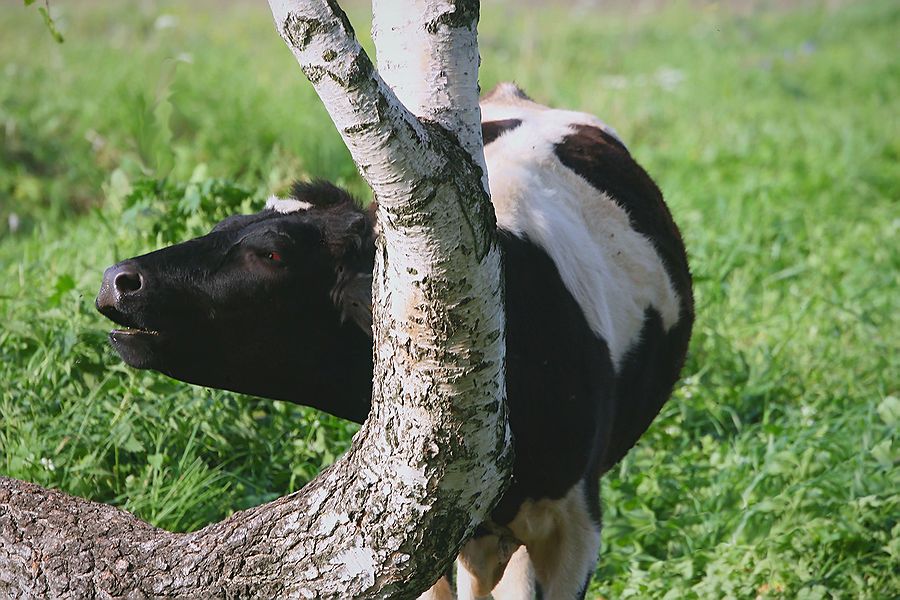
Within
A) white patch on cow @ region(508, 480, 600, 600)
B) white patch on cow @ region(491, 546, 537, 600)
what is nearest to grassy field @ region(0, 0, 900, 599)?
white patch on cow @ region(491, 546, 537, 600)

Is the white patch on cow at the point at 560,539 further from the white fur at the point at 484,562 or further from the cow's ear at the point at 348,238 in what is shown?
the cow's ear at the point at 348,238

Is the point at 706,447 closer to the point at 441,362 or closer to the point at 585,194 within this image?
the point at 585,194

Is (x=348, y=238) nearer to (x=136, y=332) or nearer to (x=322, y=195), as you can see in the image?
(x=322, y=195)

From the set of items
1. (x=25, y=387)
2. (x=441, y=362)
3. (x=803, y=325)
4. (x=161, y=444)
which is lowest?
(x=803, y=325)

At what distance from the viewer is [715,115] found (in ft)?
31.7

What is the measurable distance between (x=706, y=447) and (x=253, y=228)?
2411 mm

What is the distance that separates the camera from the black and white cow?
297 cm

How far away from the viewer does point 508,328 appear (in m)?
2.97

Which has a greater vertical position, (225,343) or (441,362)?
(441,362)

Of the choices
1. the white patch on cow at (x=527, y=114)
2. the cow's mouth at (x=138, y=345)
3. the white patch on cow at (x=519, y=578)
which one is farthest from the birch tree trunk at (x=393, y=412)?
the white patch on cow at (x=527, y=114)

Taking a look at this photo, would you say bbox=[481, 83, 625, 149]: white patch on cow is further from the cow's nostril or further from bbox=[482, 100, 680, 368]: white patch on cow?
the cow's nostril

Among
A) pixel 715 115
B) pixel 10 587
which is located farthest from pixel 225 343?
pixel 715 115

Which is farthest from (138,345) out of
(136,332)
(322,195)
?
A: (322,195)

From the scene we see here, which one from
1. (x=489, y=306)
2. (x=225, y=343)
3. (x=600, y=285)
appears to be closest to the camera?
(x=489, y=306)
